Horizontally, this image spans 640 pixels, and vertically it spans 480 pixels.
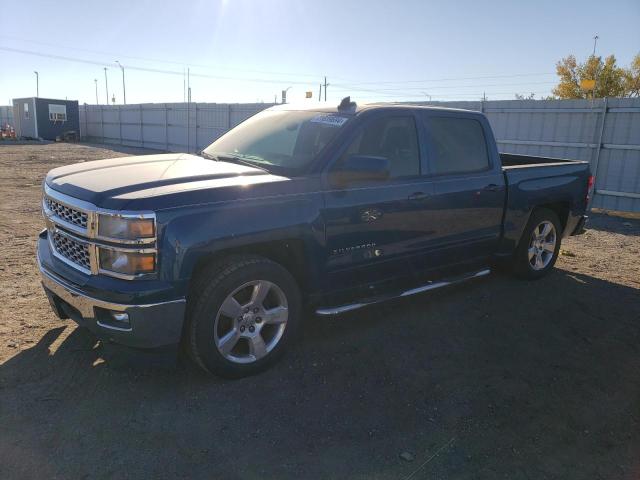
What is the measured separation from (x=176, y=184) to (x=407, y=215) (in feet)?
6.19

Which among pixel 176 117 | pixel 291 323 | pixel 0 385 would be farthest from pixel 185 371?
pixel 176 117

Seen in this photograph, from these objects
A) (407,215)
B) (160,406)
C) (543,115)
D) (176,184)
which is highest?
(543,115)

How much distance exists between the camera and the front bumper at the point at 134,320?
9.93ft

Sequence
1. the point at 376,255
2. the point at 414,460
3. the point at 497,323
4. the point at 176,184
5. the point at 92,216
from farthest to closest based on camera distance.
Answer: the point at 497,323 → the point at 376,255 → the point at 176,184 → the point at 92,216 → the point at 414,460

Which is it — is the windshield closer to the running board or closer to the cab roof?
the cab roof

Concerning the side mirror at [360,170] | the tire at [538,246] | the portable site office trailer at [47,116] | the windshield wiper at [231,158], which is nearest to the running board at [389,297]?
the tire at [538,246]

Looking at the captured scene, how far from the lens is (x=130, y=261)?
3031 mm

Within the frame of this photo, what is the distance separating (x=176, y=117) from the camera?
26.3m

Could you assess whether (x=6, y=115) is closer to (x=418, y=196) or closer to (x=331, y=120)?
(x=331, y=120)

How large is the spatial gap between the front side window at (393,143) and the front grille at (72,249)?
78.9 inches

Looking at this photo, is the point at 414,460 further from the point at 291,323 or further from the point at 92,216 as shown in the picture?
the point at 92,216

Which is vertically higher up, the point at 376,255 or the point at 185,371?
the point at 376,255

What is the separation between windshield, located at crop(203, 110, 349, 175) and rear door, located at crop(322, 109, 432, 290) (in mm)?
242

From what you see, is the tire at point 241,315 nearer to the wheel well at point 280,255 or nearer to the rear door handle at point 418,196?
the wheel well at point 280,255
